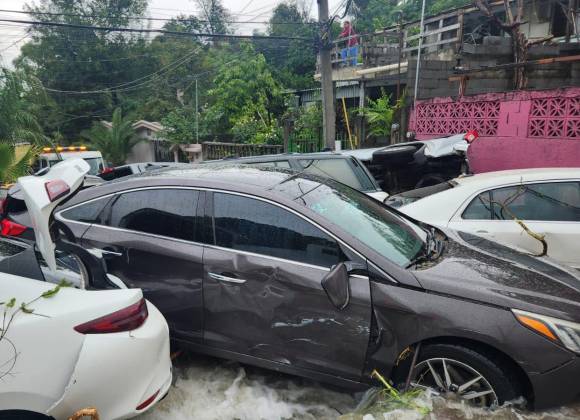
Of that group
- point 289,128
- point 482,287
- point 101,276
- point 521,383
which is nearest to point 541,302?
point 482,287

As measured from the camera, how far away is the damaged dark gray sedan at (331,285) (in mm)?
2385

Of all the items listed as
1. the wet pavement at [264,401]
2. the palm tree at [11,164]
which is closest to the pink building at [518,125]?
the wet pavement at [264,401]

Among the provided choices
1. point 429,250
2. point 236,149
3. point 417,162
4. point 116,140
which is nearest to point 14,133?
point 236,149

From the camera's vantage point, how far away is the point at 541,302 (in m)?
2.41

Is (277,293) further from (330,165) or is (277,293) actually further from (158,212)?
(330,165)

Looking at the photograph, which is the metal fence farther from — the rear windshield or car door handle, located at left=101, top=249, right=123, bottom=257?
car door handle, located at left=101, top=249, right=123, bottom=257

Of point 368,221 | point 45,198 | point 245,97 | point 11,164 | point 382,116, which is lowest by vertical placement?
point 11,164

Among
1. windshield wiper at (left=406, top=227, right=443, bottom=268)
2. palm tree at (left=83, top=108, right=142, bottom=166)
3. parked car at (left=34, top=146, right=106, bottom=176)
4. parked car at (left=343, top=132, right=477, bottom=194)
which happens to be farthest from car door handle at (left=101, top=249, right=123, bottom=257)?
palm tree at (left=83, top=108, right=142, bottom=166)

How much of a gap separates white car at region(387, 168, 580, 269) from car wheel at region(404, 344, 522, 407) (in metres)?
1.78

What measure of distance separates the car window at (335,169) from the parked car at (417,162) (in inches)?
58.2

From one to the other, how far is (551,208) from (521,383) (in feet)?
7.34

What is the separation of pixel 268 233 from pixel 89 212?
1.48 meters

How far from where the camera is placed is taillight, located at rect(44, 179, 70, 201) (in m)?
2.32

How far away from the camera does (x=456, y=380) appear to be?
2494mm
